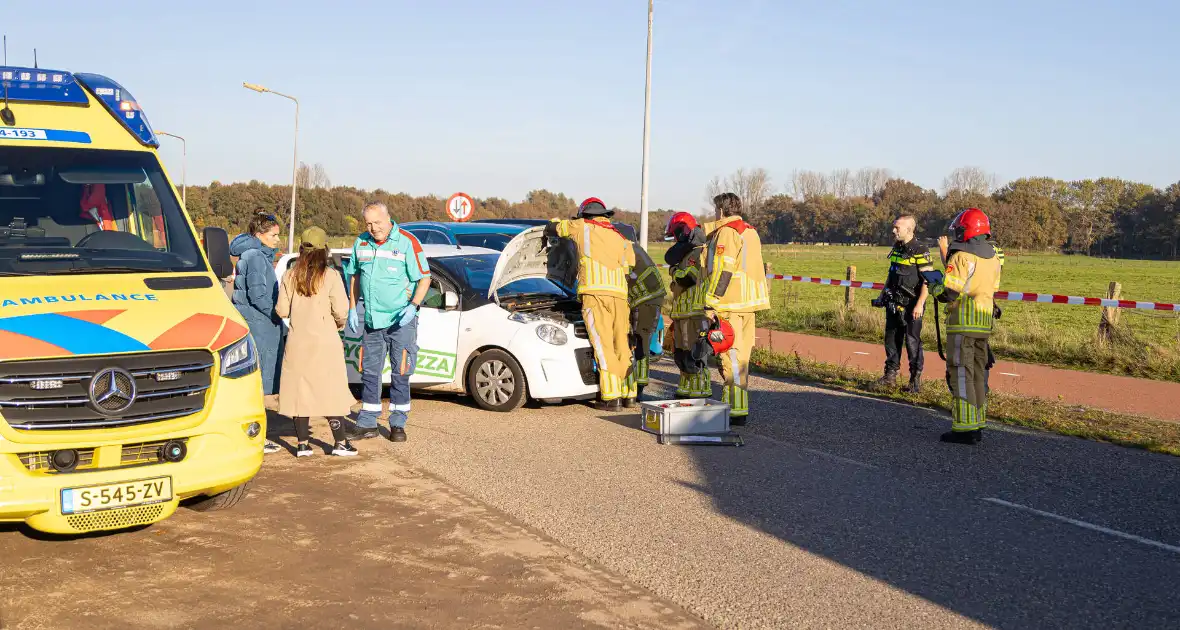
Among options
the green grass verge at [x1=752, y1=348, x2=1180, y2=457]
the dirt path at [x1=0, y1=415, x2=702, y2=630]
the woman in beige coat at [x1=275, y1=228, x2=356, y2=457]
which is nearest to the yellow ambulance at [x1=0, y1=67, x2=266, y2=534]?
the dirt path at [x1=0, y1=415, x2=702, y2=630]

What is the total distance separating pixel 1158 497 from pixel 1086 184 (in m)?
104

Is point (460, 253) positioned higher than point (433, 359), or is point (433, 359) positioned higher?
point (460, 253)

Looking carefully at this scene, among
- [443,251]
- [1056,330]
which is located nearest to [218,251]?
[443,251]

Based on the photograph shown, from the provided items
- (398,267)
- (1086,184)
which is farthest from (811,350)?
(1086,184)

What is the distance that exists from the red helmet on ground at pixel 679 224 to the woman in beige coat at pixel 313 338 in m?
4.25

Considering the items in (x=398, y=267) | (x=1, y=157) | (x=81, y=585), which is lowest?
(x=81, y=585)

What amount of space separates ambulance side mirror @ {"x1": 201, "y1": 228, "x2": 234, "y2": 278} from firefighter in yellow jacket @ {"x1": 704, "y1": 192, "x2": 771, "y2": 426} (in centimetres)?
429

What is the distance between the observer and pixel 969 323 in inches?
357

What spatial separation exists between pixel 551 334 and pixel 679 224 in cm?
197

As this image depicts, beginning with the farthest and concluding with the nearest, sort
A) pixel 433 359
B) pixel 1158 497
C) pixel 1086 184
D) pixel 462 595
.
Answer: pixel 1086 184, pixel 433 359, pixel 1158 497, pixel 462 595

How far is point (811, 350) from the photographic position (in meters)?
16.6

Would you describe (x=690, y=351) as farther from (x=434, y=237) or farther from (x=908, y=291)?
(x=434, y=237)

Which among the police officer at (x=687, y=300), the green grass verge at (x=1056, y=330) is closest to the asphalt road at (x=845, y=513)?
the police officer at (x=687, y=300)

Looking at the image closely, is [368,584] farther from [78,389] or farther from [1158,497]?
[1158,497]
